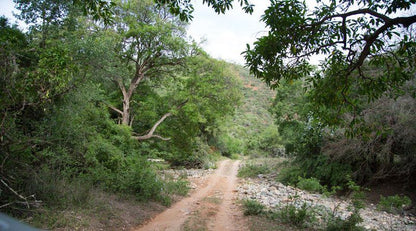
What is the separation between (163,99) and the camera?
17641 mm

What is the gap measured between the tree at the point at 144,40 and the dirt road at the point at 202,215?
6.34m

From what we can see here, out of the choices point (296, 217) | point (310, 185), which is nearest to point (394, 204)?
point (310, 185)

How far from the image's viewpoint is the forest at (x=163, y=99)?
4957mm

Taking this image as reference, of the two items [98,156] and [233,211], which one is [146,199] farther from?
[233,211]

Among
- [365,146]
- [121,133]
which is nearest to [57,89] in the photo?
[121,133]

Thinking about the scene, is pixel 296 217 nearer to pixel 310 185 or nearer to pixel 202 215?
pixel 202 215

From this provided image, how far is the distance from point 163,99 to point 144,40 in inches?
172

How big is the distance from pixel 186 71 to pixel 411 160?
498 inches

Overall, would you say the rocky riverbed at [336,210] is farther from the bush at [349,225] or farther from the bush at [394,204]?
the bush at [349,225]

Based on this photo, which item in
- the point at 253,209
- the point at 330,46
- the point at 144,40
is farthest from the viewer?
the point at 144,40

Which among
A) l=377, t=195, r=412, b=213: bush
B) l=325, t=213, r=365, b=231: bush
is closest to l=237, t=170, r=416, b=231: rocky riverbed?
l=377, t=195, r=412, b=213: bush

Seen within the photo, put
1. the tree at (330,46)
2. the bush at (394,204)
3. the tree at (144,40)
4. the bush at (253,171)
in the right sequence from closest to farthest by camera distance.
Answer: the tree at (330,46) < the bush at (394,204) < the tree at (144,40) < the bush at (253,171)

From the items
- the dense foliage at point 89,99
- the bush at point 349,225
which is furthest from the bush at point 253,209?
the dense foliage at point 89,99

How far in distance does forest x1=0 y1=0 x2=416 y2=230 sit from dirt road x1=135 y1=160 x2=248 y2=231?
2.84 feet
